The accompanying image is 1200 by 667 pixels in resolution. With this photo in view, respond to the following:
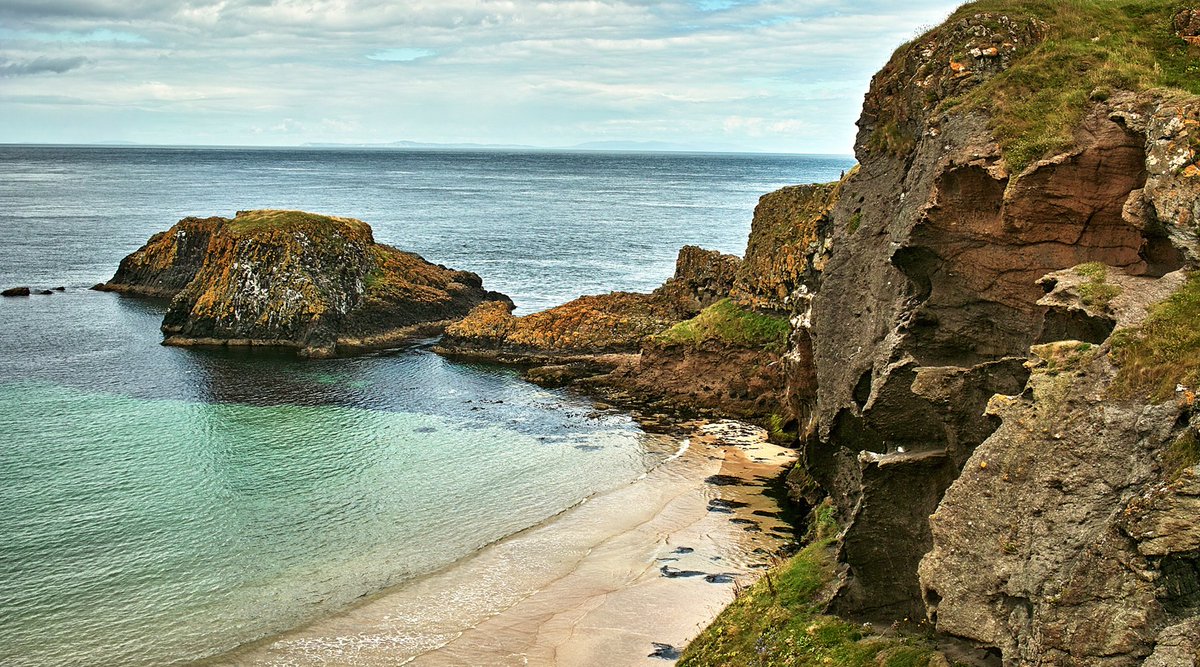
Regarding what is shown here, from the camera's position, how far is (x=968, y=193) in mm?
→ 18781

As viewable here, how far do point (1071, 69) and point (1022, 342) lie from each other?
18.3 feet

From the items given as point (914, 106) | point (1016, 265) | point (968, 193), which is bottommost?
point (1016, 265)

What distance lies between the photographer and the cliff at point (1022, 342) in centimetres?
1198

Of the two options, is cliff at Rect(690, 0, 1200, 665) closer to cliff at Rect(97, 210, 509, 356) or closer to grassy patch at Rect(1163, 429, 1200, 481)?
grassy patch at Rect(1163, 429, 1200, 481)

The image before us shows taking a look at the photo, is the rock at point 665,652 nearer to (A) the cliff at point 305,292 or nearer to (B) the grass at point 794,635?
(B) the grass at point 794,635

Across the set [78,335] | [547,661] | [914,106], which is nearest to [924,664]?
[547,661]

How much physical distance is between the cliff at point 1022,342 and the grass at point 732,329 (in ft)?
60.2

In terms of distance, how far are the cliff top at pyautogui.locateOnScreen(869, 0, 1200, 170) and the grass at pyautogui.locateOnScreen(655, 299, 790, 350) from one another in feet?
72.1

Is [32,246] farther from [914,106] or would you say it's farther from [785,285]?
[914,106]

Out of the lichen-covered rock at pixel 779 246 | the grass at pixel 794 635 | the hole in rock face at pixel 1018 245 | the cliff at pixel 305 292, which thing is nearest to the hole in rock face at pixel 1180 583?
the hole in rock face at pixel 1018 245

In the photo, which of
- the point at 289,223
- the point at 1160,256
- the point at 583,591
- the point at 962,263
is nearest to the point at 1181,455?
the point at 1160,256

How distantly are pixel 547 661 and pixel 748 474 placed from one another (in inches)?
564

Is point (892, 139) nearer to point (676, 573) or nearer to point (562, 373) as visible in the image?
point (676, 573)

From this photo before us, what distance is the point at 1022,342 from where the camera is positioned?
60.2 feet
